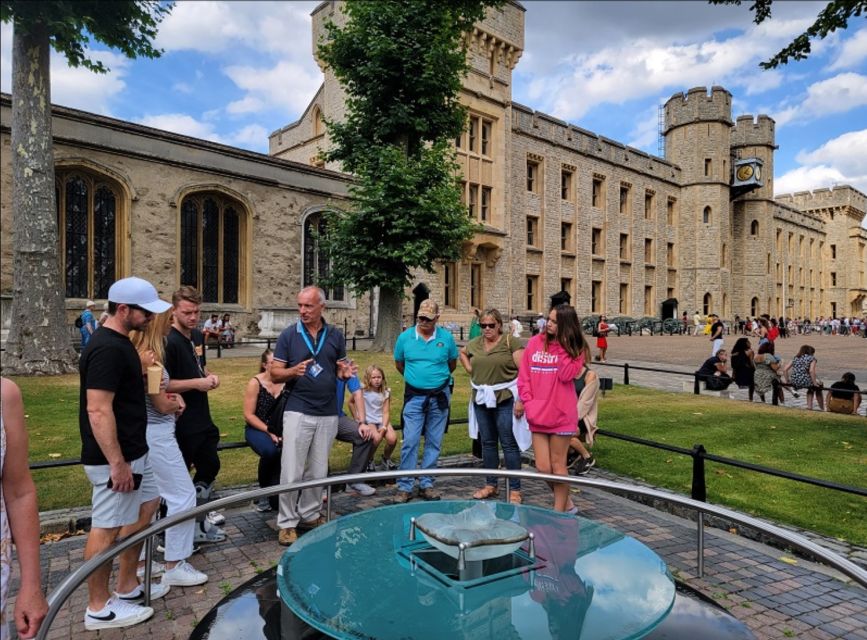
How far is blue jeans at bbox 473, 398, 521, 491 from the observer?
5625 millimetres

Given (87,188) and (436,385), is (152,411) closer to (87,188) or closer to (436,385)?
(436,385)

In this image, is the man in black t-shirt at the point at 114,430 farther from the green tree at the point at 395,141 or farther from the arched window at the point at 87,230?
the arched window at the point at 87,230

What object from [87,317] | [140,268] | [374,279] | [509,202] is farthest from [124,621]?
[509,202]

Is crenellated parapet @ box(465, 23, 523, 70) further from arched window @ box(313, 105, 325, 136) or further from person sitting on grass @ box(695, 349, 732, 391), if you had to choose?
person sitting on grass @ box(695, 349, 732, 391)

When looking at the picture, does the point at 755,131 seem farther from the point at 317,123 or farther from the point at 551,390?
the point at 551,390

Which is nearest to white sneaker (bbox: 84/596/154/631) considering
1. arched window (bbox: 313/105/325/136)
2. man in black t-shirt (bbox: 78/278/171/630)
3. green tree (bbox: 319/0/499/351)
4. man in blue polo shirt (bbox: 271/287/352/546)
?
man in black t-shirt (bbox: 78/278/171/630)

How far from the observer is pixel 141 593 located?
351 cm

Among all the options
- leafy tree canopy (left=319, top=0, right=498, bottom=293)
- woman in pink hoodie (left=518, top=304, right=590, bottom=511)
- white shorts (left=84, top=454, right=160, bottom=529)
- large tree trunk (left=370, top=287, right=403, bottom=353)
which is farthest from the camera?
large tree trunk (left=370, top=287, right=403, bottom=353)

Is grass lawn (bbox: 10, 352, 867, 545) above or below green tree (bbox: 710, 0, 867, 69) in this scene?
below

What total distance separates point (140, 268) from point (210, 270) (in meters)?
2.80

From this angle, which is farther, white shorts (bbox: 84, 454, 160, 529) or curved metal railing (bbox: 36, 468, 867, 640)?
white shorts (bbox: 84, 454, 160, 529)

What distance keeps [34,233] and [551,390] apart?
13278 mm

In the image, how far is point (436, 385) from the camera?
5.64 m

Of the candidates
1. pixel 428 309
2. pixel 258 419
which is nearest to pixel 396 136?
pixel 428 309
